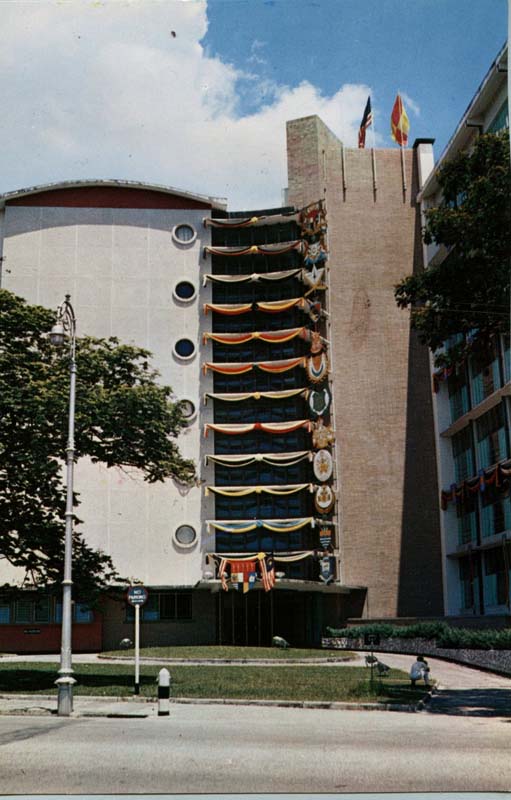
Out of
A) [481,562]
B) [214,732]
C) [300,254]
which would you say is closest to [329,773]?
[214,732]

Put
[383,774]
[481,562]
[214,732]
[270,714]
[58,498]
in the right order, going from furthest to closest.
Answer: [481,562] < [58,498] < [270,714] < [214,732] < [383,774]

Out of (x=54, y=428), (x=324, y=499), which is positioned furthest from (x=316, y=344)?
(x=54, y=428)

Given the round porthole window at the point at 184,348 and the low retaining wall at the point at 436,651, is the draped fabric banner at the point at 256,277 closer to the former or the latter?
the round porthole window at the point at 184,348

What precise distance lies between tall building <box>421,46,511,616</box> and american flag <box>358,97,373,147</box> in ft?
20.3

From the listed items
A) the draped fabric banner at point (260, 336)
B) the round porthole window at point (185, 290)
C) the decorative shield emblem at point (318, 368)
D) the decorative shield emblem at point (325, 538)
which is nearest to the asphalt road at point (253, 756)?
the decorative shield emblem at point (325, 538)

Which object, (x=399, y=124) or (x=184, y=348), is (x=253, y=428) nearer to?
(x=184, y=348)

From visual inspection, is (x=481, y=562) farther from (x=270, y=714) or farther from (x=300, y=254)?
(x=270, y=714)

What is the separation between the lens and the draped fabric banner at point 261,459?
2115 inches

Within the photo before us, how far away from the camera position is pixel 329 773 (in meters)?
11.6

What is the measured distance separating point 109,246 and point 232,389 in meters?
11.5

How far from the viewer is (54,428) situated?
2680 cm

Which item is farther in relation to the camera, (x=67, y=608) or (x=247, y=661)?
(x=247, y=661)

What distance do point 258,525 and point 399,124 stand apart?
1046 inches

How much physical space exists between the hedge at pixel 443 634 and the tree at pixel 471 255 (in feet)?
50.9
